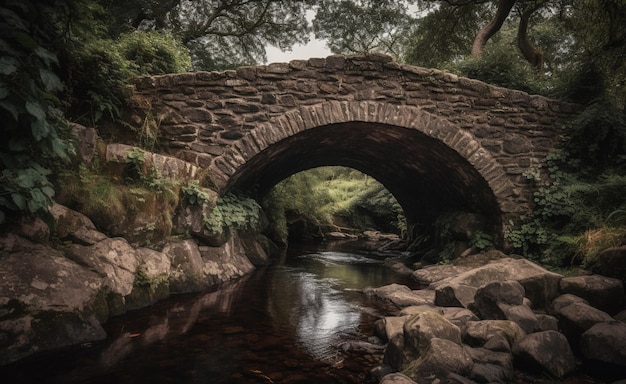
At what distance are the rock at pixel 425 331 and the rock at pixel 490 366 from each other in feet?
0.57

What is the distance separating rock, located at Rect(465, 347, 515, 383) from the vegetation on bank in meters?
2.87

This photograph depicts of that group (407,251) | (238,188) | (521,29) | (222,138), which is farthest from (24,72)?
(521,29)

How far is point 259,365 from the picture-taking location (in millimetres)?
2746

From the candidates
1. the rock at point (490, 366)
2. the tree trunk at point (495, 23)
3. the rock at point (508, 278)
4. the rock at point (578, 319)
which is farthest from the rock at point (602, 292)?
the tree trunk at point (495, 23)

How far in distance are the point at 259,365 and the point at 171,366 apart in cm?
70

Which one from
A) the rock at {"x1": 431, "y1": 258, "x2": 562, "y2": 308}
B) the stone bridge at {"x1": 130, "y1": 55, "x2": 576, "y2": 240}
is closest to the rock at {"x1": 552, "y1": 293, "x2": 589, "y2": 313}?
the rock at {"x1": 431, "y1": 258, "x2": 562, "y2": 308}

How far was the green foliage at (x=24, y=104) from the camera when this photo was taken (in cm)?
229

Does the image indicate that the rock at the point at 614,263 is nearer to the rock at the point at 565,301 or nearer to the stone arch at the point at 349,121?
the rock at the point at 565,301

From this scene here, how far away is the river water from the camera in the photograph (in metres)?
2.47

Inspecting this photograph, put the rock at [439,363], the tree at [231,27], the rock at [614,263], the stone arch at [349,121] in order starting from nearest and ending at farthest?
the rock at [439,363], the rock at [614,263], the stone arch at [349,121], the tree at [231,27]

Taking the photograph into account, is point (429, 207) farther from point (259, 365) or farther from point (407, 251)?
point (259, 365)

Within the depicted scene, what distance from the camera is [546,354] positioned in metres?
2.68

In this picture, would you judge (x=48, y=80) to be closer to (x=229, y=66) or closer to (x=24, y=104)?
(x=24, y=104)

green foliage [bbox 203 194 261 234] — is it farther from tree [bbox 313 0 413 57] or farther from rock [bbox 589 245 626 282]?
tree [bbox 313 0 413 57]
